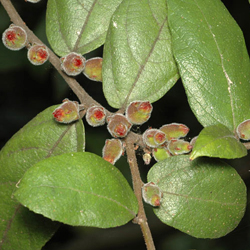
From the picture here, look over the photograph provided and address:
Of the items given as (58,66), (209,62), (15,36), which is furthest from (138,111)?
(15,36)

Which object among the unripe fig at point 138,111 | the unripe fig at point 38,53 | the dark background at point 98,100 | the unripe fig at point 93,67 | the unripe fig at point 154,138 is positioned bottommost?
the dark background at point 98,100

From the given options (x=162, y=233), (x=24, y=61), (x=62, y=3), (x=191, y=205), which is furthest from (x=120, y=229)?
(x=62, y=3)

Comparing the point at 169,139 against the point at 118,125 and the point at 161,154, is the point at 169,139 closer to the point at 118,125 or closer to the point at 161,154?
the point at 161,154

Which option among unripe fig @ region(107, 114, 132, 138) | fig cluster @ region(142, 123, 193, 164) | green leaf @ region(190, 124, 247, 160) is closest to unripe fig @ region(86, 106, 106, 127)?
unripe fig @ region(107, 114, 132, 138)

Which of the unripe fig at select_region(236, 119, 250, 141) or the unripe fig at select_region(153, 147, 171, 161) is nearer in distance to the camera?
the unripe fig at select_region(236, 119, 250, 141)


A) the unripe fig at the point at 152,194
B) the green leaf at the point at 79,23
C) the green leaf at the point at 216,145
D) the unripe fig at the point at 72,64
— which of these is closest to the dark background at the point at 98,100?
the green leaf at the point at 79,23

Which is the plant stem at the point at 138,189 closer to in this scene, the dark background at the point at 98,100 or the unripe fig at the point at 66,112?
the unripe fig at the point at 66,112

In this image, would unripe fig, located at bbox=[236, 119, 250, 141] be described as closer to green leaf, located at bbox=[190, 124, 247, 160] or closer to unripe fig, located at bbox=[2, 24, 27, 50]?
green leaf, located at bbox=[190, 124, 247, 160]
